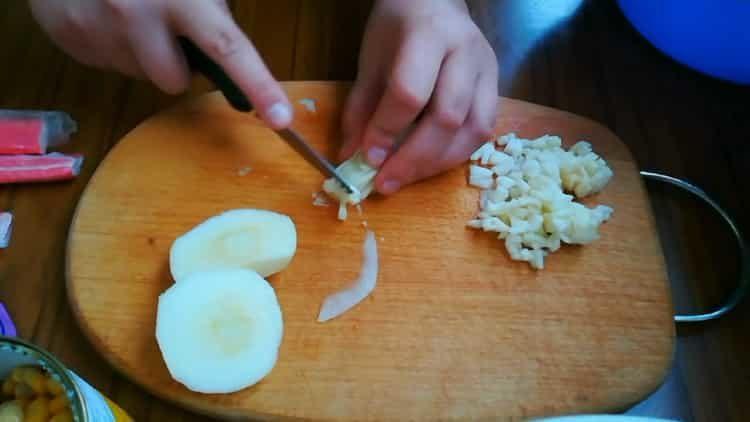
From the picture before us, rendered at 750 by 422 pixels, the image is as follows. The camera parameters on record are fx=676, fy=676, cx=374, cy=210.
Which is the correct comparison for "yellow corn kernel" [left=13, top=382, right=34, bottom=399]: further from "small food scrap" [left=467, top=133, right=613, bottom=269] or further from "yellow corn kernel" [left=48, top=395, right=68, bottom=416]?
"small food scrap" [left=467, top=133, right=613, bottom=269]

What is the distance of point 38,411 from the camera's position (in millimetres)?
689

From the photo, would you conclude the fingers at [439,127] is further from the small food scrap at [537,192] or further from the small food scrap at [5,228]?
the small food scrap at [5,228]

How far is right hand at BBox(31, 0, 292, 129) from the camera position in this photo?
3.22ft

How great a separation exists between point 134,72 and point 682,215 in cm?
99

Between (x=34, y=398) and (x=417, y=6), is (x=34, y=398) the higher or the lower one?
the lower one

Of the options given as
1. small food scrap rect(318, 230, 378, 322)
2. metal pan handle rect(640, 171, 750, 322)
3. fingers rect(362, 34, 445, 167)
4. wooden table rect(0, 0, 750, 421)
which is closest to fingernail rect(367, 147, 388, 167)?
fingers rect(362, 34, 445, 167)

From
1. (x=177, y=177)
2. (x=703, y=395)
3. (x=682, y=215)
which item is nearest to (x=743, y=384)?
(x=703, y=395)

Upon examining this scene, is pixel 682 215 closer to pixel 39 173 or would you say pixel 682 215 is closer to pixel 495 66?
pixel 495 66

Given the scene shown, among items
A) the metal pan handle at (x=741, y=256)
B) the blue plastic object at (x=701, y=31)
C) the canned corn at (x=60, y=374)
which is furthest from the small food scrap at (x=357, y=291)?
the blue plastic object at (x=701, y=31)

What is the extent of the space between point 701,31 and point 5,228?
4.16 ft

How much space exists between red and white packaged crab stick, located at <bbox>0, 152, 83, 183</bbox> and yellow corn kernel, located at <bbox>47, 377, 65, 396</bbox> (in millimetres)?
512

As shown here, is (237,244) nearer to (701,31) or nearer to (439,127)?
(439,127)

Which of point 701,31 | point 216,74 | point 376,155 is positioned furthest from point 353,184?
point 701,31

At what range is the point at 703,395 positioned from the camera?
102cm
